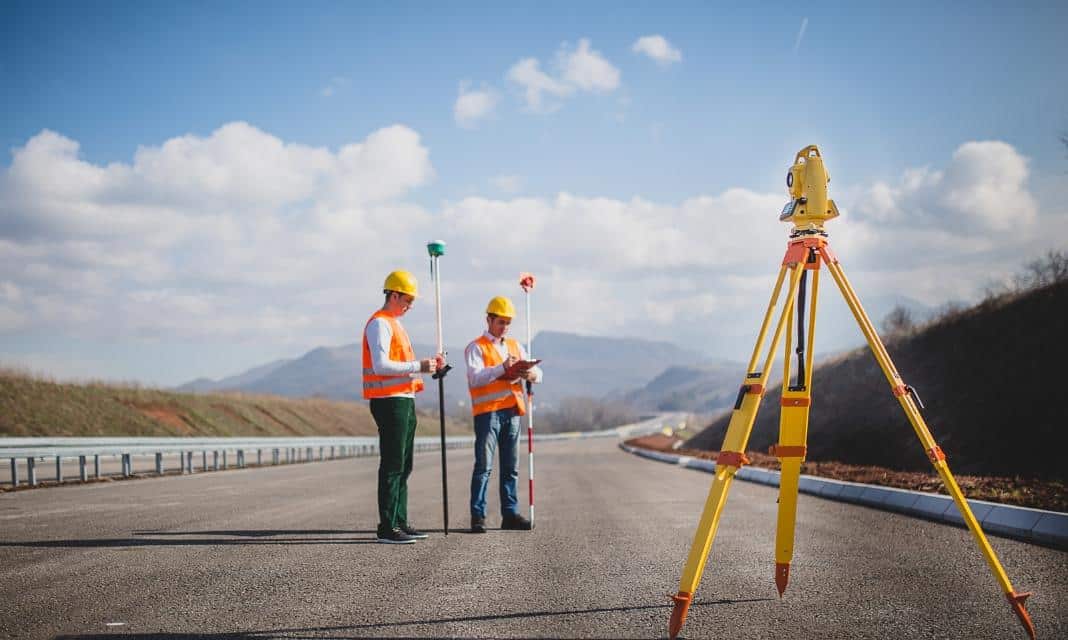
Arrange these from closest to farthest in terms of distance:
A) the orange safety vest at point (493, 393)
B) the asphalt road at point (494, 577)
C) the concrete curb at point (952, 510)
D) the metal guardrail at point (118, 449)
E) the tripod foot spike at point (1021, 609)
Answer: the tripod foot spike at point (1021, 609), the asphalt road at point (494, 577), the concrete curb at point (952, 510), the orange safety vest at point (493, 393), the metal guardrail at point (118, 449)

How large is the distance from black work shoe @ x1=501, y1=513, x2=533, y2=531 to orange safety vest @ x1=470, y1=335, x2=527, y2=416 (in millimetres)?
1063

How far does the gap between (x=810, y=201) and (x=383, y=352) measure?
13.7ft

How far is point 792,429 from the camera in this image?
470 cm

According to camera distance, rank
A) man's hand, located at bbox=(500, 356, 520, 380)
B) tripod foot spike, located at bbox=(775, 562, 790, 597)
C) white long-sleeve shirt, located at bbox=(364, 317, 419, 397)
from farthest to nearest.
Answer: man's hand, located at bbox=(500, 356, 520, 380)
white long-sleeve shirt, located at bbox=(364, 317, 419, 397)
tripod foot spike, located at bbox=(775, 562, 790, 597)

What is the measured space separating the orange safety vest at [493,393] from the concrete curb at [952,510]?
4.65m

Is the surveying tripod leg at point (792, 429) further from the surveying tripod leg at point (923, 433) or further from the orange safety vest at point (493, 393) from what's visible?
the orange safety vest at point (493, 393)

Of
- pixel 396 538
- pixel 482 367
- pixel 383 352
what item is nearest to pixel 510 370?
pixel 482 367

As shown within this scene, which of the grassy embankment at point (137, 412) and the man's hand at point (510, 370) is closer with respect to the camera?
the man's hand at point (510, 370)

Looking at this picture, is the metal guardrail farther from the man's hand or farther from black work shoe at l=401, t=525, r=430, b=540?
the man's hand

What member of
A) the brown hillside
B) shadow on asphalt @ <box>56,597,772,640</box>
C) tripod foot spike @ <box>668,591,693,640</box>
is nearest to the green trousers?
shadow on asphalt @ <box>56,597,772,640</box>

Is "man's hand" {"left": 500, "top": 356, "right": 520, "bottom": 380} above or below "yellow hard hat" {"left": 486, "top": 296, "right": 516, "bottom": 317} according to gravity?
below

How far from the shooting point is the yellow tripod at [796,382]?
13.9 ft

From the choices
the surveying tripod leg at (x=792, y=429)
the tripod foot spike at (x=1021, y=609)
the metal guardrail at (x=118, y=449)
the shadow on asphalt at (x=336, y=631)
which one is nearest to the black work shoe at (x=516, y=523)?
the shadow on asphalt at (x=336, y=631)

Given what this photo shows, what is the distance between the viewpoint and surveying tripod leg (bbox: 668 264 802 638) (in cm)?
406
